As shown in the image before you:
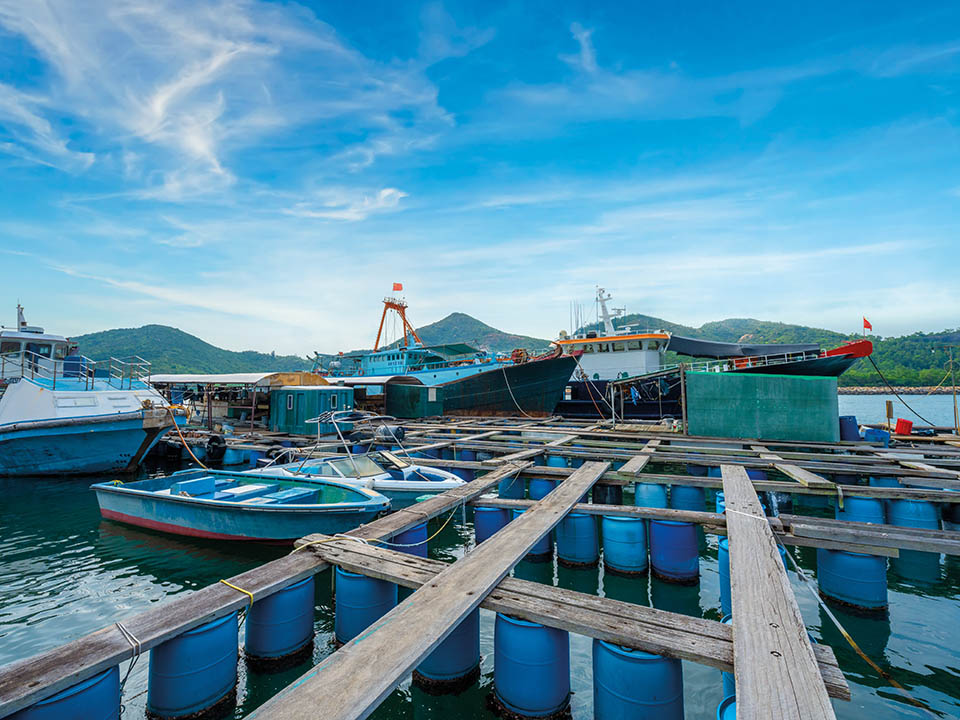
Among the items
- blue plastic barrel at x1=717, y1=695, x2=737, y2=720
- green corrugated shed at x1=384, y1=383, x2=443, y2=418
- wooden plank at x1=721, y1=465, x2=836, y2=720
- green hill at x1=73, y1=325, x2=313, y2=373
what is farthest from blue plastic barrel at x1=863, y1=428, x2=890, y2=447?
green hill at x1=73, y1=325, x2=313, y2=373

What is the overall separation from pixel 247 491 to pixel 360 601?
5402 mm

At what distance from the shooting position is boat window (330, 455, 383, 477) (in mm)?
9422

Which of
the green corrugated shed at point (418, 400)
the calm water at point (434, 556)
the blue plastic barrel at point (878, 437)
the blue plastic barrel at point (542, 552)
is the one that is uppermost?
the green corrugated shed at point (418, 400)

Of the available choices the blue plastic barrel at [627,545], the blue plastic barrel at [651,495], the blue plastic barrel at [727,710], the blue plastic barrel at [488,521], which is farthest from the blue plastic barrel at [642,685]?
the blue plastic barrel at [651,495]

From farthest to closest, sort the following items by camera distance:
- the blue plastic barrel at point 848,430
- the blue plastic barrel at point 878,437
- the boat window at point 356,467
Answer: the blue plastic barrel at point 848,430 → the blue plastic barrel at point 878,437 → the boat window at point 356,467

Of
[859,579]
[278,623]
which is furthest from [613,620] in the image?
[859,579]

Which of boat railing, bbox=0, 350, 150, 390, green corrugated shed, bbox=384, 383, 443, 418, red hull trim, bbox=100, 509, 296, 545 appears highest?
boat railing, bbox=0, 350, 150, 390

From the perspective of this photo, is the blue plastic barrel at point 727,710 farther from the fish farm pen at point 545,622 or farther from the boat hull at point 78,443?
the boat hull at point 78,443

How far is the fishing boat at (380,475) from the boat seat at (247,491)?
0.26m

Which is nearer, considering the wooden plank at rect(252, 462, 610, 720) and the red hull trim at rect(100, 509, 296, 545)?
the wooden plank at rect(252, 462, 610, 720)

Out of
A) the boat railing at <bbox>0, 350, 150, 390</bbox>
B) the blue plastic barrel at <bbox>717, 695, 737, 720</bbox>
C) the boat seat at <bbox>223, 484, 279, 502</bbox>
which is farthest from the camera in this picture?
the boat railing at <bbox>0, 350, 150, 390</bbox>

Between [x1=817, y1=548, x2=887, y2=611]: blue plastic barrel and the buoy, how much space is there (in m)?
5.26

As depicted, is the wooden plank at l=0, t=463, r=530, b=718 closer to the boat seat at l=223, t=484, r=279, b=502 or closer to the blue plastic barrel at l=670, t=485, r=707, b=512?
the boat seat at l=223, t=484, r=279, b=502

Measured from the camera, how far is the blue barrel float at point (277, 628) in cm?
451
